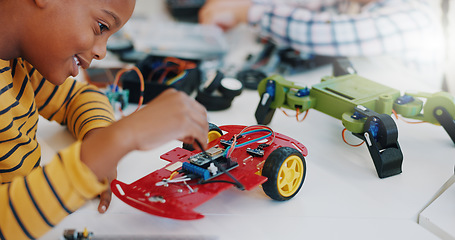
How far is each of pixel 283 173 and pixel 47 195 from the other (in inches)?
12.1

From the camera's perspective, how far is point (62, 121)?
0.83 metres

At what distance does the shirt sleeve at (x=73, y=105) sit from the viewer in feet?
2.52

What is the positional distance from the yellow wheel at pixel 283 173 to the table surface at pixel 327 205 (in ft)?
0.06

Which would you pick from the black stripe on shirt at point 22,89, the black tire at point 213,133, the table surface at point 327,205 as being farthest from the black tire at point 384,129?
the black stripe on shirt at point 22,89

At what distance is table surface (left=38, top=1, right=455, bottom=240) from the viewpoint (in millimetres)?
583

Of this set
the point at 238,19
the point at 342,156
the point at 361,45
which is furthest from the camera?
the point at 238,19

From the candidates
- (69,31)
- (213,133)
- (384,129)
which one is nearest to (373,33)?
(384,129)

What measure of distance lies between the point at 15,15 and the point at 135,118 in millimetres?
207

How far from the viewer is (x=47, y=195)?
0.49m

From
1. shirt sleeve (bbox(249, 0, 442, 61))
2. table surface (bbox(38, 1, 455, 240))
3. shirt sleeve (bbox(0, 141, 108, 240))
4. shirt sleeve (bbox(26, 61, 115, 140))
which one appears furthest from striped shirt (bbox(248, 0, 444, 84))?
shirt sleeve (bbox(0, 141, 108, 240))

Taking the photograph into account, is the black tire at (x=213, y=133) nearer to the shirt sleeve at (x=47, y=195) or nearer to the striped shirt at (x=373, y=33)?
the shirt sleeve at (x=47, y=195)

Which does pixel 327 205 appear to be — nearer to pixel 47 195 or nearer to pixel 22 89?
pixel 47 195

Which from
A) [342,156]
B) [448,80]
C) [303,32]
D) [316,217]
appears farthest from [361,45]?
[316,217]

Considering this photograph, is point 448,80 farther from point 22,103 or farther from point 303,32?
point 22,103
